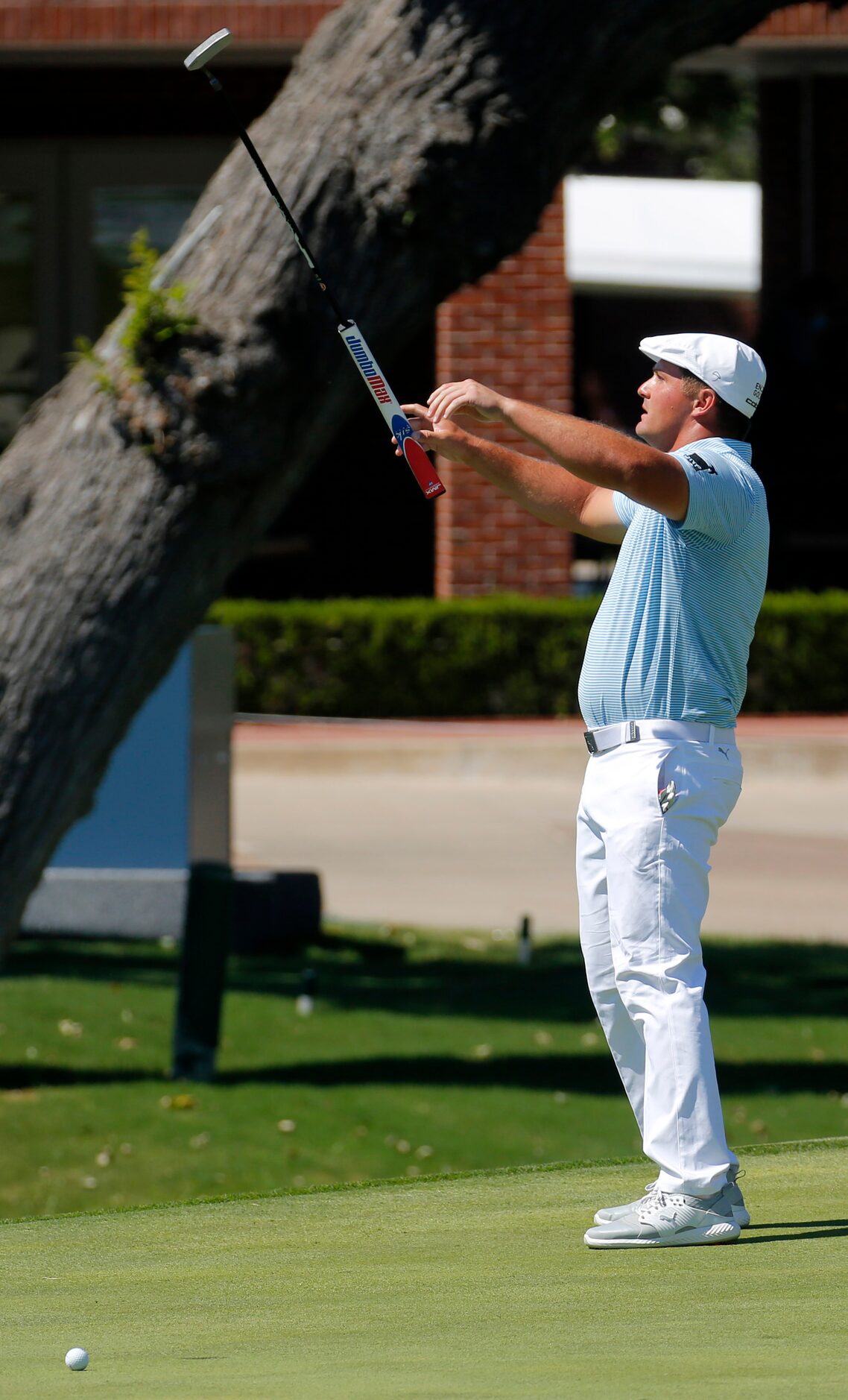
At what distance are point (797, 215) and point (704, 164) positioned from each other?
3143cm

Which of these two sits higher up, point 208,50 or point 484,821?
point 208,50

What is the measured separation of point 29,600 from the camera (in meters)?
6.71

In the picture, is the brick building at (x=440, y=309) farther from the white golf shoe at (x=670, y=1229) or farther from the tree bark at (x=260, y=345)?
the white golf shoe at (x=670, y=1229)

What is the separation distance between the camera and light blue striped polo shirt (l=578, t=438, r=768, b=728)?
4.28 m

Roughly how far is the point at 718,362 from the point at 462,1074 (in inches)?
177

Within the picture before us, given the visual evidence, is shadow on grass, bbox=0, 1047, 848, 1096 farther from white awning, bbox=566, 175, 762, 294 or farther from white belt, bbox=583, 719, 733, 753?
white awning, bbox=566, 175, 762, 294

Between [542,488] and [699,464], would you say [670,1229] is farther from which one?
[542,488]

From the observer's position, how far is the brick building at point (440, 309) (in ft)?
58.1

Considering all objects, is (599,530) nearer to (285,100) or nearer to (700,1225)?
(700,1225)

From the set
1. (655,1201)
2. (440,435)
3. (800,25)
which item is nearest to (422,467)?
(440,435)

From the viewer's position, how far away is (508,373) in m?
17.8

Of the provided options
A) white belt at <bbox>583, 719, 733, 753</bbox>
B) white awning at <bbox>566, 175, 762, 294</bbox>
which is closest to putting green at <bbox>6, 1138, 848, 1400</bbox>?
white belt at <bbox>583, 719, 733, 753</bbox>

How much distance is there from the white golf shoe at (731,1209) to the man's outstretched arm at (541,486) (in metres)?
1.36

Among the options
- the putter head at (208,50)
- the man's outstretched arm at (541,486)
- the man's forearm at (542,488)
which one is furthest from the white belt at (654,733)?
the putter head at (208,50)
